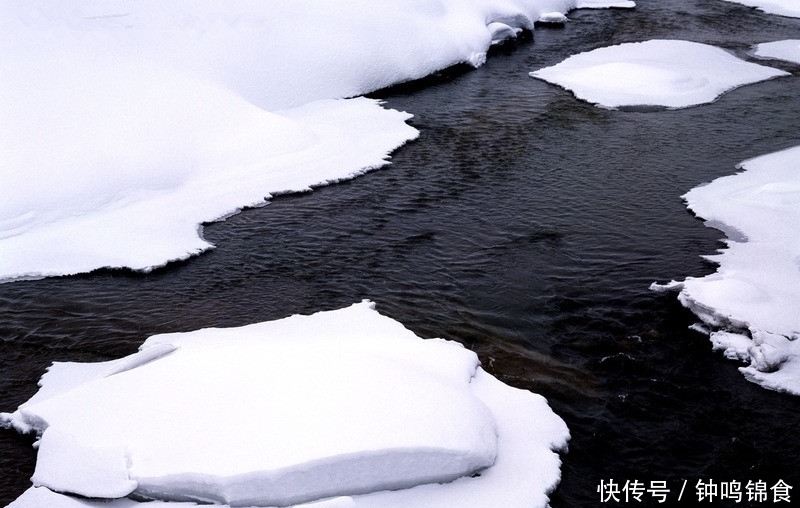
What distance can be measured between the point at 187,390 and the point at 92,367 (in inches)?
84.3

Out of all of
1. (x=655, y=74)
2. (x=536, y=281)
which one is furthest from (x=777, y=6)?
(x=536, y=281)

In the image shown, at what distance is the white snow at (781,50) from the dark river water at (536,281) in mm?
5116

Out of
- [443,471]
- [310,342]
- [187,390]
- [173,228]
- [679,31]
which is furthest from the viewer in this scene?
[679,31]

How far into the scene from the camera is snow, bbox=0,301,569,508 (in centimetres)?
616

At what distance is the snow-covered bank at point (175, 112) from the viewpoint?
40.2 feet

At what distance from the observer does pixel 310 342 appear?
7.85m

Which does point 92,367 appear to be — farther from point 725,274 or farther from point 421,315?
point 725,274

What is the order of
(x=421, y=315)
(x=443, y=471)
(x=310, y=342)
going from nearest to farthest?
(x=443, y=471) → (x=310, y=342) → (x=421, y=315)

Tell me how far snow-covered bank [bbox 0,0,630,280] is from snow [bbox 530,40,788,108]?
338 centimetres

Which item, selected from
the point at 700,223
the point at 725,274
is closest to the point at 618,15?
the point at 700,223

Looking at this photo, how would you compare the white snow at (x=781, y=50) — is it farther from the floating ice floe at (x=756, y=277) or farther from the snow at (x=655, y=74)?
the floating ice floe at (x=756, y=277)

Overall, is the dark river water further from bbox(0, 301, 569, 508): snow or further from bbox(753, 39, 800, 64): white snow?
bbox(753, 39, 800, 64): white snow

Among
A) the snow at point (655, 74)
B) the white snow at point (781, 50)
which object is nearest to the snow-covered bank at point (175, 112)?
the snow at point (655, 74)

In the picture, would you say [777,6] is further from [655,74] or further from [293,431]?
[293,431]
